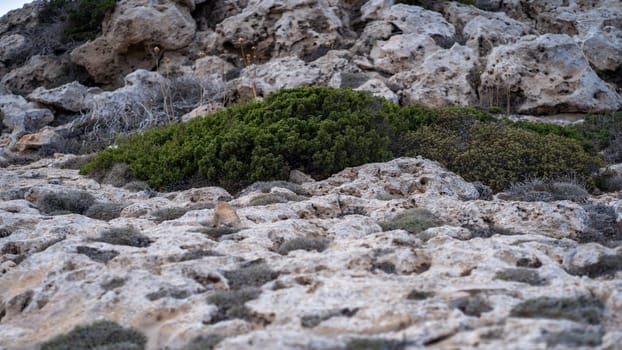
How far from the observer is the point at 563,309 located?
4.78 m

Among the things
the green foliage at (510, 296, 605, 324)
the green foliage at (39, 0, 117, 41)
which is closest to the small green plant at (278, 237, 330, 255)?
the green foliage at (510, 296, 605, 324)

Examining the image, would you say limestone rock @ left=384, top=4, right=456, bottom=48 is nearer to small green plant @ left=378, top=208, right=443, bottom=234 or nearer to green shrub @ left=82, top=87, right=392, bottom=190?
green shrub @ left=82, top=87, right=392, bottom=190

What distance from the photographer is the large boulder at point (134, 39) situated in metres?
20.1

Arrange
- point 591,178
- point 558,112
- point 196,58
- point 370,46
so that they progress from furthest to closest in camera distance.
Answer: point 196,58 < point 370,46 < point 558,112 < point 591,178

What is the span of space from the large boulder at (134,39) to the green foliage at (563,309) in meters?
16.8

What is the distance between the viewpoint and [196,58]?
20328mm

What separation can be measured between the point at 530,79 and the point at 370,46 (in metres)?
4.40

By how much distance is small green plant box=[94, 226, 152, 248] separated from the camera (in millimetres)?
6996

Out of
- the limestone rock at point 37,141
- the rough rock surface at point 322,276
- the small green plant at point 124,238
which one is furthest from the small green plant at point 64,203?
the limestone rock at point 37,141

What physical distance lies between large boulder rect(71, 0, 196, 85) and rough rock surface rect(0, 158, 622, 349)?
1206cm

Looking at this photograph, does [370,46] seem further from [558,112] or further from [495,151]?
[495,151]

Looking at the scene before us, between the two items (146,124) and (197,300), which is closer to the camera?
(197,300)

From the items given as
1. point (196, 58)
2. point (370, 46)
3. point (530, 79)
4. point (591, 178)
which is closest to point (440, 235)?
point (591, 178)

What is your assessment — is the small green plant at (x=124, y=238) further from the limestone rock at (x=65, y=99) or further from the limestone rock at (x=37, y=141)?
the limestone rock at (x=65, y=99)
